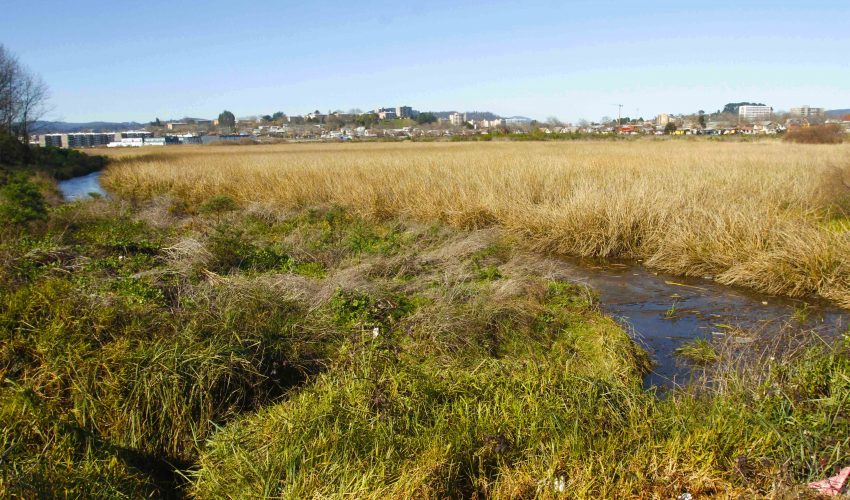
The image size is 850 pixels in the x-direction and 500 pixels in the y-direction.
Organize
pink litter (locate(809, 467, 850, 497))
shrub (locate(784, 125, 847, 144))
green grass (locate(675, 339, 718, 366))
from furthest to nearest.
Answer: shrub (locate(784, 125, 847, 144)) → green grass (locate(675, 339, 718, 366)) → pink litter (locate(809, 467, 850, 497))

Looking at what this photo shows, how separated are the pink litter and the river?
1912mm

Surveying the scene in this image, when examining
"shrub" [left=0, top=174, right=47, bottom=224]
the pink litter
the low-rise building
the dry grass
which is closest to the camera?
the pink litter

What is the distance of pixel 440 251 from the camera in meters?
8.91

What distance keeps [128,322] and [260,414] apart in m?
1.59

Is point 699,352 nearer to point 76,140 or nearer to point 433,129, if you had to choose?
point 433,129

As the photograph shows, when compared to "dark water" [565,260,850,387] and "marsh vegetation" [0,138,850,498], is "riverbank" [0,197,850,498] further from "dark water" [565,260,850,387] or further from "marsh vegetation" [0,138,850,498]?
"dark water" [565,260,850,387]

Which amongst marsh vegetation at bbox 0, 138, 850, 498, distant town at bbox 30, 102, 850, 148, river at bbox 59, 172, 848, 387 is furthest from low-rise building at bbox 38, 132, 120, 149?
river at bbox 59, 172, 848, 387

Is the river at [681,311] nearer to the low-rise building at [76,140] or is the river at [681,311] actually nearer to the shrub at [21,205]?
the shrub at [21,205]

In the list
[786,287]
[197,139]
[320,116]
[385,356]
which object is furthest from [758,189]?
[320,116]

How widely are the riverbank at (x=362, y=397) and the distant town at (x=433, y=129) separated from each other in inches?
1752

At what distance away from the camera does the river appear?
238 inches

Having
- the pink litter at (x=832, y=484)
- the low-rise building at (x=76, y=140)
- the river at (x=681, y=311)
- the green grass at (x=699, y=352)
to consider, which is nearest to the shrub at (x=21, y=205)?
the river at (x=681, y=311)

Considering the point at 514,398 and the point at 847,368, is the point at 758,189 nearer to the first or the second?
the point at 847,368

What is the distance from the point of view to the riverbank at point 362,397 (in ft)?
11.1
